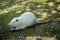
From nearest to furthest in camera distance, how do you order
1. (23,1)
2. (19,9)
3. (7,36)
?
(7,36) → (19,9) → (23,1)

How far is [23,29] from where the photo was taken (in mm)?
2551

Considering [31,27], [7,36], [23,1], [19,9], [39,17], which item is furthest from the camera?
[23,1]

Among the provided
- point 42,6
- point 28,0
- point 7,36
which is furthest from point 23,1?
point 7,36

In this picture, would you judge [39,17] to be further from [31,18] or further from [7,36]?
[7,36]

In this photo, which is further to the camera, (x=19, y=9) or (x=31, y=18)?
(x=19, y=9)

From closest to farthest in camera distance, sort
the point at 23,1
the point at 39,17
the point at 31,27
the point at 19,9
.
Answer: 1. the point at 31,27
2. the point at 39,17
3. the point at 19,9
4. the point at 23,1

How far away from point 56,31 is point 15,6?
98cm

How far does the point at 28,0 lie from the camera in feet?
10.9

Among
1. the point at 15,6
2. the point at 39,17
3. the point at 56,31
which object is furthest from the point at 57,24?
the point at 15,6

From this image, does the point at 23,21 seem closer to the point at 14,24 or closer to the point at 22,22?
the point at 22,22

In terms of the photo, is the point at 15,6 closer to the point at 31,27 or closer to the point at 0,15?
the point at 0,15

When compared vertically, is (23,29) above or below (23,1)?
below

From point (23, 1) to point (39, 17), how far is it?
60 centimetres

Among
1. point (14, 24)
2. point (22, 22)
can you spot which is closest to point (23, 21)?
point (22, 22)
